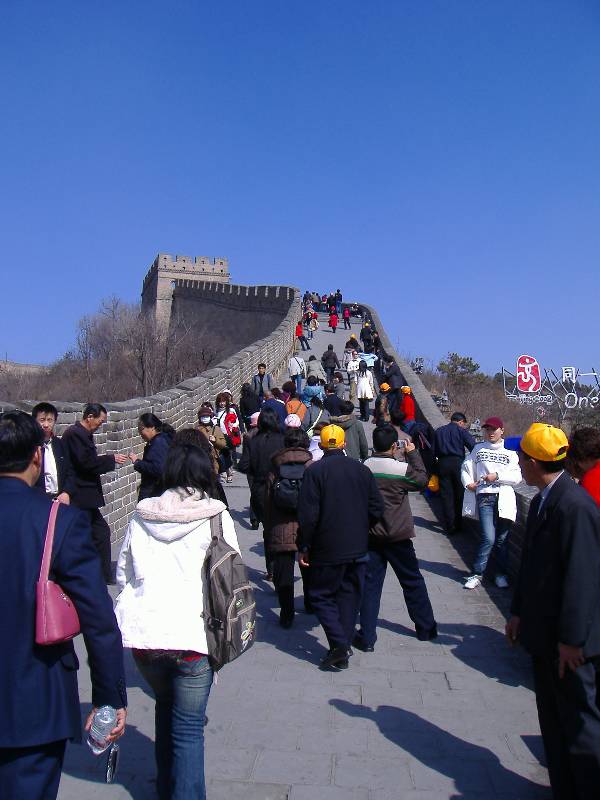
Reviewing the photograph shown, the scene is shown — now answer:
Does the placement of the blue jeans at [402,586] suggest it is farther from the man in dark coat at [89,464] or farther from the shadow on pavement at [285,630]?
the man in dark coat at [89,464]

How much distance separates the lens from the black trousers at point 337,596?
5.45m

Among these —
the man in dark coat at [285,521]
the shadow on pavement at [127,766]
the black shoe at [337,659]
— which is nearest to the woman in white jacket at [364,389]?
the man in dark coat at [285,521]

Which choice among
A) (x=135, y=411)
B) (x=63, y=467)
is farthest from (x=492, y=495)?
(x=135, y=411)

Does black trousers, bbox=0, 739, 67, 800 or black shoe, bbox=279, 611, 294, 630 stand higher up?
black trousers, bbox=0, 739, 67, 800

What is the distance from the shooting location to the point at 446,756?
4180mm

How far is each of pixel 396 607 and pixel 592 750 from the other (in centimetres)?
379

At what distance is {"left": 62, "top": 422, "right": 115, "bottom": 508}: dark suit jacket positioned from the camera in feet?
21.5

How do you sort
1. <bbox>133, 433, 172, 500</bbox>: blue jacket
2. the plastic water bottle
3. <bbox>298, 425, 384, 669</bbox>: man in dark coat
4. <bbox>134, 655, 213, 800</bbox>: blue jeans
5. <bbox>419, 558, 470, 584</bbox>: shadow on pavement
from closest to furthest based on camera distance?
1. the plastic water bottle
2. <bbox>134, 655, 213, 800</bbox>: blue jeans
3. <bbox>298, 425, 384, 669</bbox>: man in dark coat
4. <bbox>133, 433, 172, 500</bbox>: blue jacket
5. <bbox>419, 558, 470, 584</bbox>: shadow on pavement

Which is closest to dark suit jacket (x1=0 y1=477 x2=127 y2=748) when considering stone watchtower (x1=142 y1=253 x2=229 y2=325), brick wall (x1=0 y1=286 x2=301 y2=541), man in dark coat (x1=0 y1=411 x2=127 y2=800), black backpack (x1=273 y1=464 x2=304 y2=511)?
man in dark coat (x1=0 y1=411 x2=127 y2=800)

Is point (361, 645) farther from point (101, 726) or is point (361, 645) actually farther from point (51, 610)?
point (51, 610)

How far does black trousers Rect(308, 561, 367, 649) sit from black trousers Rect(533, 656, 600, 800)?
206 centimetres

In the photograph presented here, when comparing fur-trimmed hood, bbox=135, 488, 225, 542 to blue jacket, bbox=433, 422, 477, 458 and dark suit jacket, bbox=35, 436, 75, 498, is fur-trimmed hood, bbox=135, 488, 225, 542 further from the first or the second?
blue jacket, bbox=433, 422, 477, 458

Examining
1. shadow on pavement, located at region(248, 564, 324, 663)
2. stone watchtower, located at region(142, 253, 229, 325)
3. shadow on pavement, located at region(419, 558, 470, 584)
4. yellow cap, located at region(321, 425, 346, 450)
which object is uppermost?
stone watchtower, located at region(142, 253, 229, 325)

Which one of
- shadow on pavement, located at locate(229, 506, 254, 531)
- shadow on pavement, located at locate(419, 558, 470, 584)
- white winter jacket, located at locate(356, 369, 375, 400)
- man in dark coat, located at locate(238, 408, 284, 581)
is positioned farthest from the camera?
white winter jacket, located at locate(356, 369, 375, 400)
